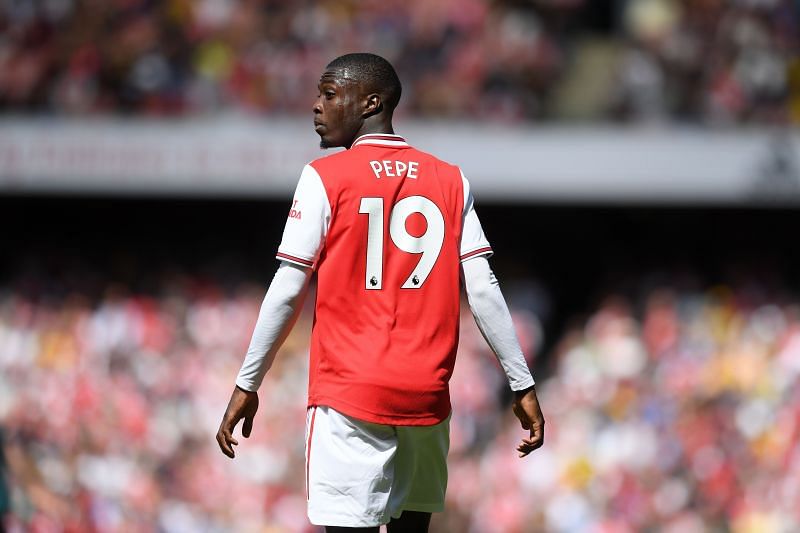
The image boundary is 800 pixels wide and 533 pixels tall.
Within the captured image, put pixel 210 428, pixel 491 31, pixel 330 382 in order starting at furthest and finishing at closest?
pixel 491 31, pixel 210 428, pixel 330 382

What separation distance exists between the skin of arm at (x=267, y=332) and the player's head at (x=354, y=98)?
1.52ft

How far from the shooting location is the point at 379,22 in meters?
12.4

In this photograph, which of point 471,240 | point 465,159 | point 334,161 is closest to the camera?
point 334,161

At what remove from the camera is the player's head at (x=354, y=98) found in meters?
3.92

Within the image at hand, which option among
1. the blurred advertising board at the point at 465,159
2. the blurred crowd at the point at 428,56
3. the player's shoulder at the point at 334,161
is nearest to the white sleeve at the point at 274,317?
the player's shoulder at the point at 334,161

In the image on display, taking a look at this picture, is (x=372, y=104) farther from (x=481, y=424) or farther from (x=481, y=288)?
(x=481, y=424)

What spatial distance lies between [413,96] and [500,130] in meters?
0.85

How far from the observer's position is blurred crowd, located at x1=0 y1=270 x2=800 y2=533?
382 inches

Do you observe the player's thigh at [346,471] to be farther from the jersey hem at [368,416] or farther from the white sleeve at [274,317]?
the white sleeve at [274,317]

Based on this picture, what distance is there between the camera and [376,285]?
150 inches

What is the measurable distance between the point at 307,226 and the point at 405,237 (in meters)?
0.30

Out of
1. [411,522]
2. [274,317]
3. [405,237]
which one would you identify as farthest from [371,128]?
[411,522]

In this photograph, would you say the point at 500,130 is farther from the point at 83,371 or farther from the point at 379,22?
the point at 83,371

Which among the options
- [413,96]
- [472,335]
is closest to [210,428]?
[472,335]
